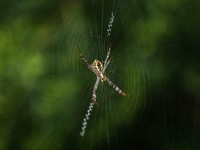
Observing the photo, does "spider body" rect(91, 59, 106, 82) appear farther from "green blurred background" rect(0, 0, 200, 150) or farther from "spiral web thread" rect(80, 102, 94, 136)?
"spiral web thread" rect(80, 102, 94, 136)

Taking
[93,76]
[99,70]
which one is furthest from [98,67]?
[93,76]

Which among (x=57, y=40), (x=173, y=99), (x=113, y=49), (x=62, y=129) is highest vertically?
(x=57, y=40)

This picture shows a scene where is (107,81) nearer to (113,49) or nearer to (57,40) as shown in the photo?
(113,49)

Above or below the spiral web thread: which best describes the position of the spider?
above

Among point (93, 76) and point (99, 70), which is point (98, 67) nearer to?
point (99, 70)

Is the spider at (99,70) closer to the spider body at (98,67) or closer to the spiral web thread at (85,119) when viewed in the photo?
the spider body at (98,67)

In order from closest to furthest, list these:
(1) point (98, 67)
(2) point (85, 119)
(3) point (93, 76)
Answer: (1) point (98, 67)
(3) point (93, 76)
(2) point (85, 119)

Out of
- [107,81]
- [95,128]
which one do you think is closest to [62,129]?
[95,128]

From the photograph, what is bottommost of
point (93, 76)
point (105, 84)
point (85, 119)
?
point (85, 119)

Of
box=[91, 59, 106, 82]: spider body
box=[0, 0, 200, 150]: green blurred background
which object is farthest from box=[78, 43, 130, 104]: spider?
box=[0, 0, 200, 150]: green blurred background
